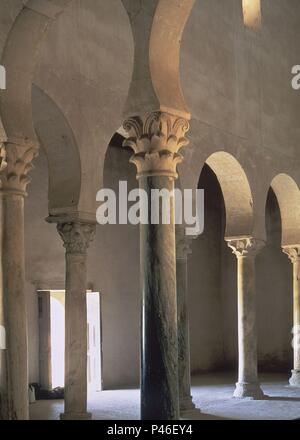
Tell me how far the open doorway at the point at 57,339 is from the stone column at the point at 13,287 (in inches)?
292

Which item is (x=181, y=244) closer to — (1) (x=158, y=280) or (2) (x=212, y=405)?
(2) (x=212, y=405)

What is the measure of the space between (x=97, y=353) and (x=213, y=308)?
585cm

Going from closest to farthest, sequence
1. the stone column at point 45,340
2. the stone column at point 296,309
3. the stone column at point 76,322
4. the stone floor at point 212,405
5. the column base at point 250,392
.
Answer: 1. the stone column at point 76,322
2. the stone floor at point 212,405
3. the column base at point 250,392
4. the stone column at point 45,340
5. the stone column at point 296,309

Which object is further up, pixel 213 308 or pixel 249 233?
pixel 249 233

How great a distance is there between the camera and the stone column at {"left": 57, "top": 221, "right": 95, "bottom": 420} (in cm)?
1159

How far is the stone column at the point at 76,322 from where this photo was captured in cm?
1159

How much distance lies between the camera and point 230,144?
48.5 feet

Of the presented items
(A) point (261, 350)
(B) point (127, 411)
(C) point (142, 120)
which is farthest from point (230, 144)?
(A) point (261, 350)

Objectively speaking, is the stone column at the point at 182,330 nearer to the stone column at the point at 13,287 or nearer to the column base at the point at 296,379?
the stone column at the point at 13,287

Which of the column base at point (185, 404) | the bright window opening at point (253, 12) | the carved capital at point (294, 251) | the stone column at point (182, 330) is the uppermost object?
the bright window opening at point (253, 12)

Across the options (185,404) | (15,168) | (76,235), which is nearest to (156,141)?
(15,168)

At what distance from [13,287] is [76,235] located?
3.00 metres

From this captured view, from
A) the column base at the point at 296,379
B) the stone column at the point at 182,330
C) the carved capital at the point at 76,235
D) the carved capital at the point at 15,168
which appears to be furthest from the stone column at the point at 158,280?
the column base at the point at 296,379

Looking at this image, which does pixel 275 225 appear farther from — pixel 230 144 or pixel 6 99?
pixel 6 99
